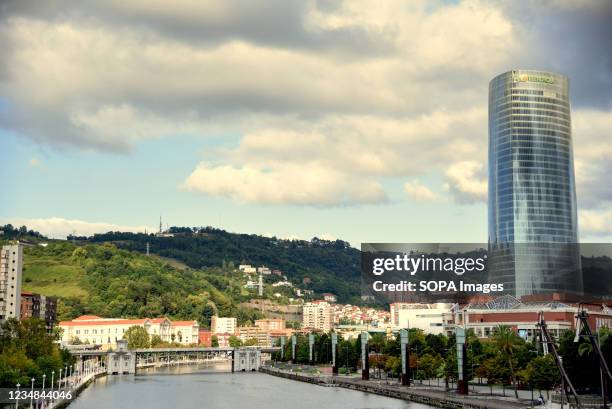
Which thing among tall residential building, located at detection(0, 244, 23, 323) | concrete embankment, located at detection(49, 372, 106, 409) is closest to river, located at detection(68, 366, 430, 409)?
concrete embankment, located at detection(49, 372, 106, 409)

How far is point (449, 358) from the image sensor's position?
363 ft

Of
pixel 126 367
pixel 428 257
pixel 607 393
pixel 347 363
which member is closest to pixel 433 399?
pixel 607 393

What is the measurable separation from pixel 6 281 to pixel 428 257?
8730cm

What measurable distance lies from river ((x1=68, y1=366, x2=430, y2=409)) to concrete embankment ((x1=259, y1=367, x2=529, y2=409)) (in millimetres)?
1439

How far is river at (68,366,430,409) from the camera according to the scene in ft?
328

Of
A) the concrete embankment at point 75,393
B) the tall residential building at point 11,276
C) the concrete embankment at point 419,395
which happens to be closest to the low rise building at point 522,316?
the concrete embankment at point 419,395

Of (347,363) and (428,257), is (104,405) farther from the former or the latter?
(428,257)

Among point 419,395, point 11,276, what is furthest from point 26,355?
point 11,276

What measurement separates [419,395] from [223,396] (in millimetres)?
29219

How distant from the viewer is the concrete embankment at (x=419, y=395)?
85.5 m

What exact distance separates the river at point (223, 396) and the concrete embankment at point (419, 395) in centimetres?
144

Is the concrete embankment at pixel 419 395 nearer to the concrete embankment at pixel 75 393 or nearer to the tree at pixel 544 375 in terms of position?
the tree at pixel 544 375

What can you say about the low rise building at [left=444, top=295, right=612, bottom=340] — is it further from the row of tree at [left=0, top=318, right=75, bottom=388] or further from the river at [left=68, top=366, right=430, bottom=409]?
the row of tree at [left=0, top=318, right=75, bottom=388]

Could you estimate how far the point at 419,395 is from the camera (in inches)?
3893
